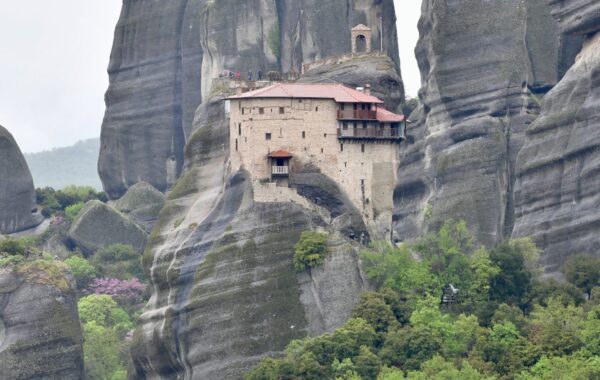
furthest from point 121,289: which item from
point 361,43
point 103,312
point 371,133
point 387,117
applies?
point 371,133

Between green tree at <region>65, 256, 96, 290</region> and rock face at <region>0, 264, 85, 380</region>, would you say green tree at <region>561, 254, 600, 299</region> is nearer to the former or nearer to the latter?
rock face at <region>0, 264, 85, 380</region>

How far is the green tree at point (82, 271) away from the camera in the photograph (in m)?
193

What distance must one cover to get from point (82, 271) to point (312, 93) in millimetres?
39826

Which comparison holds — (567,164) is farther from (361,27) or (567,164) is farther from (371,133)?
(361,27)

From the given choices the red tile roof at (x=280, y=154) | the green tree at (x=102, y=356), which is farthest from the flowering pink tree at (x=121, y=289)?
the red tile roof at (x=280, y=154)

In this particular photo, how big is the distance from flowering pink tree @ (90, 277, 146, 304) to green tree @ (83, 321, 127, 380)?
1077cm

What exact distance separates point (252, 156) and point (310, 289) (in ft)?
26.5

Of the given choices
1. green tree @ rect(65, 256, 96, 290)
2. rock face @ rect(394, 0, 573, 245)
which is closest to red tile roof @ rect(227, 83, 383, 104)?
rock face @ rect(394, 0, 573, 245)

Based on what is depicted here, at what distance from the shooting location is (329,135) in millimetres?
157375

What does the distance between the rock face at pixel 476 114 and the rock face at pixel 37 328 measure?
1908 cm

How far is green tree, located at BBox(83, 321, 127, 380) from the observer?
6796 inches

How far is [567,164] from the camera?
15150 centimetres

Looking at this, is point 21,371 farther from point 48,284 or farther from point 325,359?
point 325,359

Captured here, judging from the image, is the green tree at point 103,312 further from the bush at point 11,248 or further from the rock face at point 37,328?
the rock face at point 37,328
